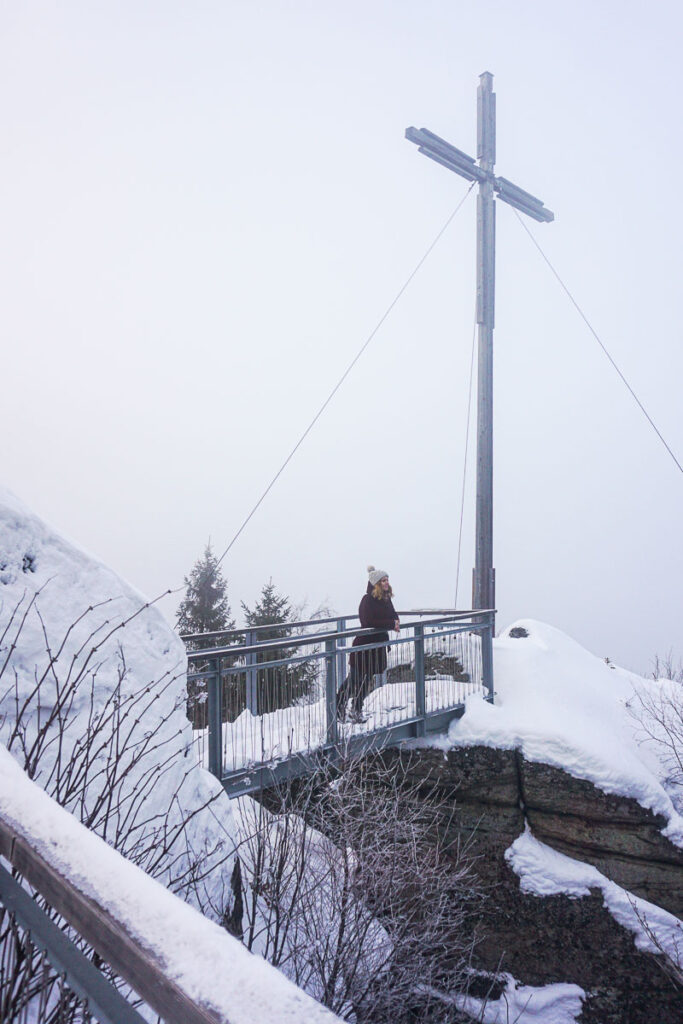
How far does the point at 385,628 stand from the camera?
32.6 ft

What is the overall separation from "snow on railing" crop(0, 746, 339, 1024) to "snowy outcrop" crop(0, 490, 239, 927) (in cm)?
326

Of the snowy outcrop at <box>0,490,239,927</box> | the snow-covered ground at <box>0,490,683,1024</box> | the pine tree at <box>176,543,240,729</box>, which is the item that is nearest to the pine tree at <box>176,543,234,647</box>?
the pine tree at <box>176,543,240,729</box>

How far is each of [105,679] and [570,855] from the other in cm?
804

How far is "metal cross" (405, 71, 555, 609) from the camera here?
514 inches

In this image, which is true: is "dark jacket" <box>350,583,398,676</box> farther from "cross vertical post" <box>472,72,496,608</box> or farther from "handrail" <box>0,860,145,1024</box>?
"handrail" <box>0,860,145,1024</box>

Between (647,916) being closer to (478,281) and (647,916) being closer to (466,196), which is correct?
(478,281)

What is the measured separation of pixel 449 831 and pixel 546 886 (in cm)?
148

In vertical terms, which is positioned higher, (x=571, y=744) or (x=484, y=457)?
(x=484, y=457)

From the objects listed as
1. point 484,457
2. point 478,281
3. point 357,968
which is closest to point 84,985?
point 357,968

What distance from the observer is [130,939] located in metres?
1.16

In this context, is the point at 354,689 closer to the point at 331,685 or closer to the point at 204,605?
the point at 331,685

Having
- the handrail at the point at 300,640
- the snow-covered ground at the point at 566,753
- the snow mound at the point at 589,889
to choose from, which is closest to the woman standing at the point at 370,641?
the handrail at the point at 300,640

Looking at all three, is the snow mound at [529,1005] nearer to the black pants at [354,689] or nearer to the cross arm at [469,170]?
the black pants at [354,689]

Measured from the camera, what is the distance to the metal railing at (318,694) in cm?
723
